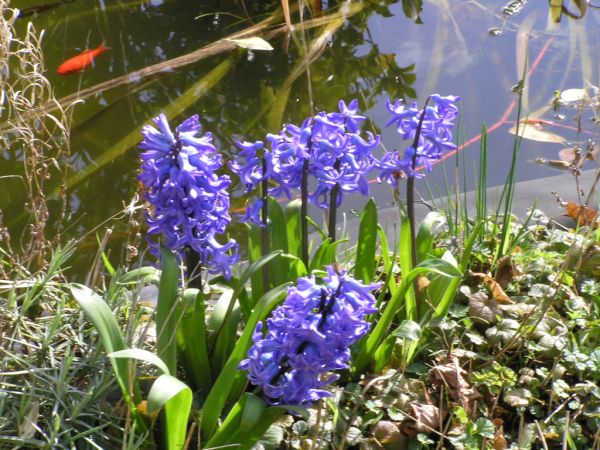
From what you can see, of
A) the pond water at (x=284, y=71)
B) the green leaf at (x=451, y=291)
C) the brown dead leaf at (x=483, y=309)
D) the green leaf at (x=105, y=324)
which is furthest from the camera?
the pond water at (x=284, y=71)

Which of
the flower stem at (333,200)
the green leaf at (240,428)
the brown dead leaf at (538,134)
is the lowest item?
the brown dead leaf at (538,134)

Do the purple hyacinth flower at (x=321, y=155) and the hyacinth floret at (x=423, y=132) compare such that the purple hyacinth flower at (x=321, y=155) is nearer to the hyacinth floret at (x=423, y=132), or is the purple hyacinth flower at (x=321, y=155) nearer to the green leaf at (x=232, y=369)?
the hyacinth floret at (x=423, y=132)

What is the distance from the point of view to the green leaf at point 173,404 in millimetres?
1559

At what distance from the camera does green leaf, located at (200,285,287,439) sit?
5.82 ft

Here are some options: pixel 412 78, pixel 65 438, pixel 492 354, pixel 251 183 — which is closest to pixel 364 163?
pixel 251 183

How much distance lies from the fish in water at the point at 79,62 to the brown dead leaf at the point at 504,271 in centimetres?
265

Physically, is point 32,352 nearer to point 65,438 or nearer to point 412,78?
point 65,438

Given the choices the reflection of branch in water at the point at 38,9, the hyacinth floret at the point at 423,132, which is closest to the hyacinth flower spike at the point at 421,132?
the hyacinth floret at the point at 423,132

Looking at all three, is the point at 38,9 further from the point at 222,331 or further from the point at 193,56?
the point at 222,331

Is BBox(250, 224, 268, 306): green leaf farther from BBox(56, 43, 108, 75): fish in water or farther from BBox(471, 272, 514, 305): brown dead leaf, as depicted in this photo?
BBox(56, 43, 108, 75): fish in water

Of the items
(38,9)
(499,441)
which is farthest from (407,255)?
(38,9)

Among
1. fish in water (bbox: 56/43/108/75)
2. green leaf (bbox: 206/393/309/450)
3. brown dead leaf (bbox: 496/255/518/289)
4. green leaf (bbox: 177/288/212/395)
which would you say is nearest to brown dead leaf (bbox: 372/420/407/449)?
green leaf (bbox: 206/393/309/450)

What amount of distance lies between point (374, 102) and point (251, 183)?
2.39 meters

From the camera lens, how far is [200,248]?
1861mm
